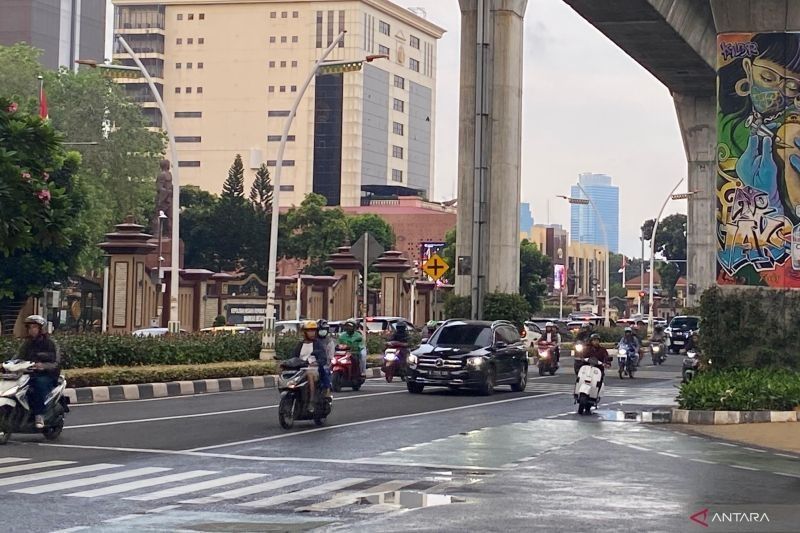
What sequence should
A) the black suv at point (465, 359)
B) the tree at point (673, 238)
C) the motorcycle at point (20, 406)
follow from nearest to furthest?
1. the motorcycle at point (20, 406)
2. the black suv at point (465, 359)
3. the tree at point (673, 238)

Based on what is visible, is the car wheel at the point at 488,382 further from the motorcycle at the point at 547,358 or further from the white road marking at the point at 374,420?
the motorcycle at the point at 547,358

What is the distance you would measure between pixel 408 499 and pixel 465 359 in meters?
15.8

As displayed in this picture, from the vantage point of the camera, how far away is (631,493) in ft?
40.1

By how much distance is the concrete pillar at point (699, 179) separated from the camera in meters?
65.6

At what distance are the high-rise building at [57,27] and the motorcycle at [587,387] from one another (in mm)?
108358

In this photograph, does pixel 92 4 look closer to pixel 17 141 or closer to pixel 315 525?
pixel 17 141

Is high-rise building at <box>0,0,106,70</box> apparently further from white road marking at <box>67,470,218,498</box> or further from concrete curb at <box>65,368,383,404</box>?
white road marking at <box>67,470,218,498</box>

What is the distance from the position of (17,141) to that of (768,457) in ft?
37.7

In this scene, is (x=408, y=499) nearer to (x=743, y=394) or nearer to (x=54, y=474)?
(x=54, y=474)

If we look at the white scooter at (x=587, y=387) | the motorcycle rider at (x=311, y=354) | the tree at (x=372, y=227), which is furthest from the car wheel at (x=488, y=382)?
the tree at (x=372, y=227)

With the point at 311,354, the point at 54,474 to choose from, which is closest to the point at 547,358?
the point at 311,354

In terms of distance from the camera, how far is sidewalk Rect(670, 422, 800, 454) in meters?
17.9

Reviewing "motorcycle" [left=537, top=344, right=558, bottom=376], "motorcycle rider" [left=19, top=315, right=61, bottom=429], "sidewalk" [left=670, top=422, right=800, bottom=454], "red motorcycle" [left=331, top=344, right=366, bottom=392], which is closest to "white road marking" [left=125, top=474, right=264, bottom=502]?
"motorcycle rider" [left=19, top=315, right=61, bottom=429]

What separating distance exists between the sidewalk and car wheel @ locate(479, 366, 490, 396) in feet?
22.7
